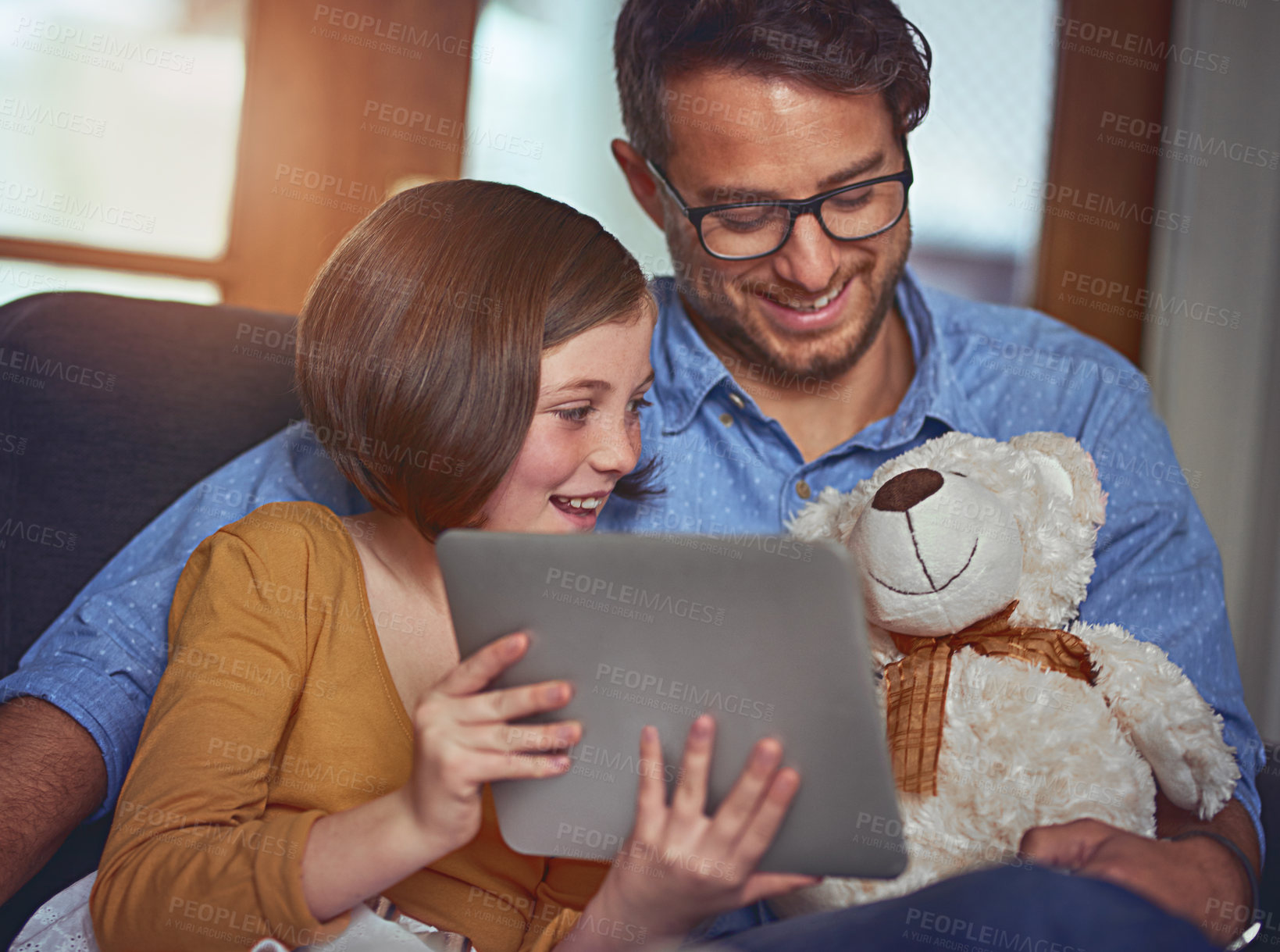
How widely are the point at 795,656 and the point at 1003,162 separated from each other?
6.75 feet

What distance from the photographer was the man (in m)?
1.09

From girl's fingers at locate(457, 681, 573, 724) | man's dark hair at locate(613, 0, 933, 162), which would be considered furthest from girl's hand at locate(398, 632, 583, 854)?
man's dark hair at locate(613, 0, 933, 162)

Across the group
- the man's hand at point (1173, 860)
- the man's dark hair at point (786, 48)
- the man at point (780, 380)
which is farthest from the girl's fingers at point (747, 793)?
the man's dark hair at point (786, 48)

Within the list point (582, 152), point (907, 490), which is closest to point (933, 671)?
point (907, 490)

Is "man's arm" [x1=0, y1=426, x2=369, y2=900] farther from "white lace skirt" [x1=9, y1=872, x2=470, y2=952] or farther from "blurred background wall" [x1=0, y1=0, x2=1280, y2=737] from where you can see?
"blurred background wall" [x1=0, y1=0, x2=1280, y2=737]

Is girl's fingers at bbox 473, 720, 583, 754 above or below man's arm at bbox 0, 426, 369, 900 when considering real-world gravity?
above

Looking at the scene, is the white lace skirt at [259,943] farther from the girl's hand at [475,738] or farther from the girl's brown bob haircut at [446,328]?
the girl's brown bob haircut at [446,328]

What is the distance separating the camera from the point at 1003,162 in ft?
7.95

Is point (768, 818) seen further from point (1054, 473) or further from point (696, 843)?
point (1054, 473)

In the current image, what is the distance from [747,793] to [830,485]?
0.67m

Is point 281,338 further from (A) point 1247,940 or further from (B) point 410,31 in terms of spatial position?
(B) point 410,31

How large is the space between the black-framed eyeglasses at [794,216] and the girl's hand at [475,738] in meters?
0.69

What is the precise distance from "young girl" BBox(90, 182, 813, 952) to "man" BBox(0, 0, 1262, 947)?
17cm

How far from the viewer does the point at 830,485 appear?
136 centimetres
